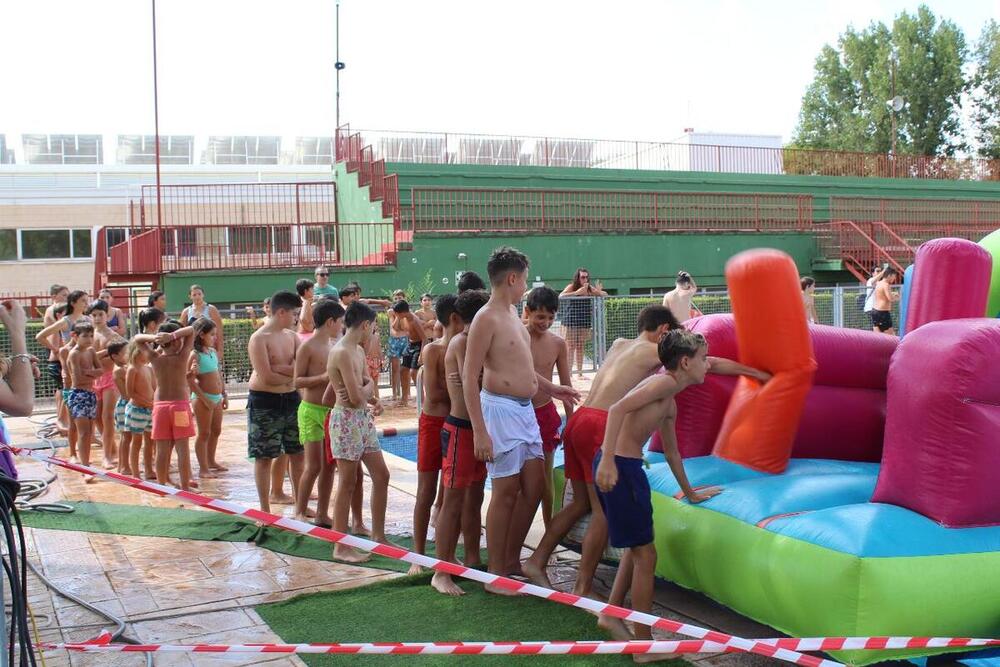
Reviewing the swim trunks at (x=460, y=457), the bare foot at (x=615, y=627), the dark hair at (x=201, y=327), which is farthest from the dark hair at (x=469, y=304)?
the dark hair at (x=201, y=327)

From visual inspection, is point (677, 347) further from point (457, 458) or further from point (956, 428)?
point (457, 458)

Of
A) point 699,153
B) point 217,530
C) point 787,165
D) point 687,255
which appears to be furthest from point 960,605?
point 787,165

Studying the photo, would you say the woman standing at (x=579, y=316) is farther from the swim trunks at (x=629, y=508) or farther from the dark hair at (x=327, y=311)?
the swim trunks at (x=629, y=508)

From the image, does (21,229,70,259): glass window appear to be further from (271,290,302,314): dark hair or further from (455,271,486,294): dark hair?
(455,271,486,294): dark hair

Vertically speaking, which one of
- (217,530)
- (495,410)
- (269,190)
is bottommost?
(217,530)

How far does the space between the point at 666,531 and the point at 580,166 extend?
23343 mm

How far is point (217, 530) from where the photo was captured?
705 cm

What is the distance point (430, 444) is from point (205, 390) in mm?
3517

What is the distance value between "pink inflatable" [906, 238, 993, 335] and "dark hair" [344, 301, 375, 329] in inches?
129

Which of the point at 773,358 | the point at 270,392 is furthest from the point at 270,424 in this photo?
the point at 773,358

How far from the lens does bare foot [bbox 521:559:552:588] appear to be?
18.0 feet

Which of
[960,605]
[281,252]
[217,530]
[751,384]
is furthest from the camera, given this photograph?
[281,252]

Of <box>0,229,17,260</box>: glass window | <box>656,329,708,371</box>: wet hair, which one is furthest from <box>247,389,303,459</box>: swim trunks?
<box>0,229,17,260</box>: glass window

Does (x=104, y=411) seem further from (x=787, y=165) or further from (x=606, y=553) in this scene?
(x=787, y=165)
